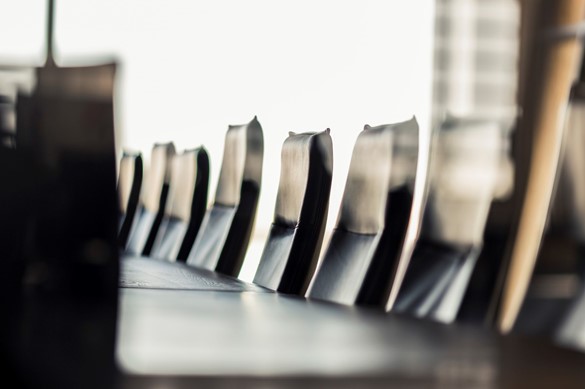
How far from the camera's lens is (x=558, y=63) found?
2.22 meters

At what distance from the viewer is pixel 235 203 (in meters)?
3.42

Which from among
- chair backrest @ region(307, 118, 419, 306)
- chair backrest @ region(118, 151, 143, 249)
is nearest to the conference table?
chair backrest @ region(307, 118, 419, 306)

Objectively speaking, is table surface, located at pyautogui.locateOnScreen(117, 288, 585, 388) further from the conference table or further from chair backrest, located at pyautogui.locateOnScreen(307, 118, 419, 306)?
chair backrest, located at pyautogui.locateOnScreen(307, 118, 419, 306)

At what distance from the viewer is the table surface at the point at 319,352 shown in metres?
0.77

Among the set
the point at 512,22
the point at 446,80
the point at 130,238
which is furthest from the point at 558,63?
the point at 446,80

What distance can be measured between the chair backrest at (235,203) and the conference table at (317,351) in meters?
1.79

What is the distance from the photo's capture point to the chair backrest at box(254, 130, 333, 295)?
2424mm

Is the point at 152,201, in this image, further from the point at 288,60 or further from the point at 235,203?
the point at 288,60

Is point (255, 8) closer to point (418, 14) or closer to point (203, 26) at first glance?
point (203, 26)

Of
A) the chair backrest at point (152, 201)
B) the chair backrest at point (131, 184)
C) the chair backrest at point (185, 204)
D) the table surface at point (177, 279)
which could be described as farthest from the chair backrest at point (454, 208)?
the chair backrest at point (131, 184)

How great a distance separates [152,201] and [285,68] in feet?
21.8

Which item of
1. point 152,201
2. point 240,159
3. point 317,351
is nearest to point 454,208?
point 317,351

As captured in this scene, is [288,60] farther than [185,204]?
Yes

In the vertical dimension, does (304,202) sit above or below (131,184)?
above
